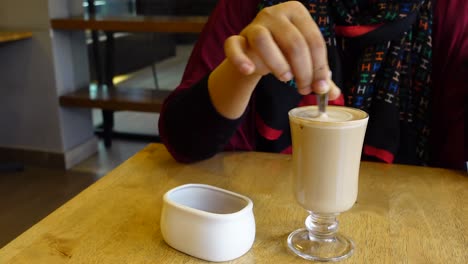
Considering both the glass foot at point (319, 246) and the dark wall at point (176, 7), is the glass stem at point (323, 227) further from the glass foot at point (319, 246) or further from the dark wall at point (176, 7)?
the dark wall at point (176, 7)

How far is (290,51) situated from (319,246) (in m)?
0.24

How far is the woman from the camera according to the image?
2.89ft

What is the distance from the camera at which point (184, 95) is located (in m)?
0.87

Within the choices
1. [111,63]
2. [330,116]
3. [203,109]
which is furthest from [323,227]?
[111,63]

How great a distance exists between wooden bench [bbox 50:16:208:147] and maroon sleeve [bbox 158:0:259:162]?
1.35 meters

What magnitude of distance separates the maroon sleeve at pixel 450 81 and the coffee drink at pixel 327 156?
0.47m

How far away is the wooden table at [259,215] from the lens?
60 cm

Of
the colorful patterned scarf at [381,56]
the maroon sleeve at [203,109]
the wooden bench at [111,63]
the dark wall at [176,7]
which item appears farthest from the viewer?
the dark wall at [176,7]

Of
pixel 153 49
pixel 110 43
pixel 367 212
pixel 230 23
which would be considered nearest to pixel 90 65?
pixel 110 43

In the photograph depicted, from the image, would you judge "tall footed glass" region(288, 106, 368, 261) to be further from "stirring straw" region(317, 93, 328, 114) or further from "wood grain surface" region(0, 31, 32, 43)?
"wood grain surface" region(0, 31, 32, 43)

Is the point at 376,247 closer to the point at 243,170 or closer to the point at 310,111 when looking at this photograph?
the point at 310,111

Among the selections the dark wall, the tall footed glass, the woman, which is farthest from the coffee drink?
the dark wall

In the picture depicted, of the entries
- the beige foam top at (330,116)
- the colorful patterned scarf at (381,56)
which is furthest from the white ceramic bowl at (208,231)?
the colorful patterned scarf at (381,56)

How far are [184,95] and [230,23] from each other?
0.74 ft
